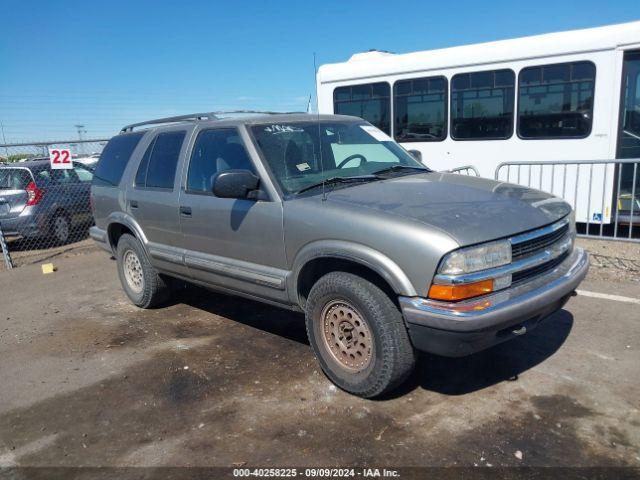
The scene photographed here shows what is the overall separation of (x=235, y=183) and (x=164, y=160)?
163cm

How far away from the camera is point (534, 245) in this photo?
336 centimetres

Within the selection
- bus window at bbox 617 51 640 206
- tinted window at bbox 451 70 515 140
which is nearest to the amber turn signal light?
bus window at bbox 617 51 640 206

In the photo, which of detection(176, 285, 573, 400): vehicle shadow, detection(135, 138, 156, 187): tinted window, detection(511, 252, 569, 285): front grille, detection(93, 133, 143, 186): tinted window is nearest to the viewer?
detection(511, 252, 569, 285): front grille

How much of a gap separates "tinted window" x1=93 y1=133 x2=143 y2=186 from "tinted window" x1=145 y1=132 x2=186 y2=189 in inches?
21.1

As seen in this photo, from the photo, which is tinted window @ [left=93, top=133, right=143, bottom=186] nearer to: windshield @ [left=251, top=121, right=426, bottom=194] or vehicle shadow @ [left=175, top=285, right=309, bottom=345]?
vehicle shadow @ [left=175, top=285, right=309, bottom=345]

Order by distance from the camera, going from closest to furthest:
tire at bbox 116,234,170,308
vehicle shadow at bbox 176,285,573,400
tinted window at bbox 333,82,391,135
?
vehicle shadow at bbox 176,285,573,400
tire at bbox 116,234,170,308
tinted window at bbox 333,82,391,135

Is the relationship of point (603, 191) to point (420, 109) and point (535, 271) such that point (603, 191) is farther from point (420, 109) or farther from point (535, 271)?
point (535, 271)

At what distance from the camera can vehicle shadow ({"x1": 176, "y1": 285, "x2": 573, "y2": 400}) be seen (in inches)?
147

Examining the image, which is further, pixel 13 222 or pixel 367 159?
pixel 13 222

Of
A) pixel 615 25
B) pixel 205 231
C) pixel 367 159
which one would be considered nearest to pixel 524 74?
pixel 615 25

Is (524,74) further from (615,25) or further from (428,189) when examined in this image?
(428,189)

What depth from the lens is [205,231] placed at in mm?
4508

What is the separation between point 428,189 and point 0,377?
3.82m

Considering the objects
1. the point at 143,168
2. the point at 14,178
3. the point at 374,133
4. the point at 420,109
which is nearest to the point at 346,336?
the point at 374,133
